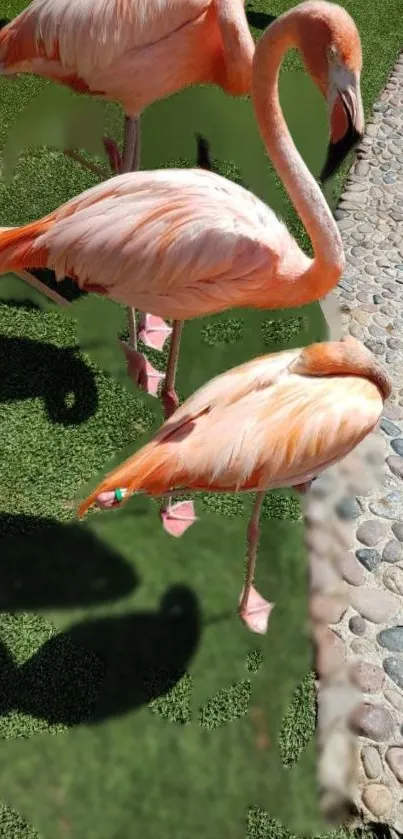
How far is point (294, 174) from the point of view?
240cm

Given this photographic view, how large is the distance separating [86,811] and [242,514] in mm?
1120

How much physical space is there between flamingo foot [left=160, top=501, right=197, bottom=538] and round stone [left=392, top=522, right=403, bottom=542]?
736mm

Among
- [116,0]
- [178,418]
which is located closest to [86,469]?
[178,418]

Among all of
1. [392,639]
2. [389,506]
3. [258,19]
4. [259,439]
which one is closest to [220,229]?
[259,439]

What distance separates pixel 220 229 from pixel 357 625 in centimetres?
132

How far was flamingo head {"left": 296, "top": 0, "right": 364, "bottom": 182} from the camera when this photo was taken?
6.77 ft

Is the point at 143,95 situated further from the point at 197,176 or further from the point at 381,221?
the point at 381,221

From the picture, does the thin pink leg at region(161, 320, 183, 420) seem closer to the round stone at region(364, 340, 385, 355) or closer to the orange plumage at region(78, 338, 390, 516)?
the orange plumage at region(78, 338, 390, 516)

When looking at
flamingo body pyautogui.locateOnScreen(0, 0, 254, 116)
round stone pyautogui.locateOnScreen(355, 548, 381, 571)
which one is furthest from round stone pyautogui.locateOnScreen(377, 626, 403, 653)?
flamingo body pyautogui.locateOnScreen(0, 0, 254, 116)

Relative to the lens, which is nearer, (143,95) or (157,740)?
(157,740)

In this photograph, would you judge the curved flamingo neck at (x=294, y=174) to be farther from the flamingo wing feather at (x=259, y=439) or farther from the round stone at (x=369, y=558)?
the round stone at (x=369, y=558)

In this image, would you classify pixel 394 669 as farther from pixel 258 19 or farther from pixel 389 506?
pixel 258 19

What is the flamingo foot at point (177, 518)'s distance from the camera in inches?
102

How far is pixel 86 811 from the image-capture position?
1.99 m
